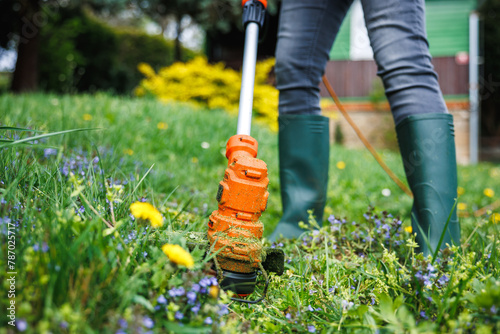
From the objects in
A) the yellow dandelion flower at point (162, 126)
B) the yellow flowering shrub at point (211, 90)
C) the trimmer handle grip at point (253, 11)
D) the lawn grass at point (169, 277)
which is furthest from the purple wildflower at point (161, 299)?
the yellow flowering shrub at point (211, 90)

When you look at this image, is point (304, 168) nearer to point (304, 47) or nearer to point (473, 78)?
point (304, 47)

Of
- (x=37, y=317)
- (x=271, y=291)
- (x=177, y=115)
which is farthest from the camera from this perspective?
(x=177, y=115)

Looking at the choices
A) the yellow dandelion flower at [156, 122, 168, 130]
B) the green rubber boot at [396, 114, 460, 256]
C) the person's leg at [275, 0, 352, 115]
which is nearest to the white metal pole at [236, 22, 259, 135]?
the person's leg at [275, 0, 352, 115]

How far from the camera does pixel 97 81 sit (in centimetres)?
992

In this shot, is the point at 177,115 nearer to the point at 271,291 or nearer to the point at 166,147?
the point at 166,147

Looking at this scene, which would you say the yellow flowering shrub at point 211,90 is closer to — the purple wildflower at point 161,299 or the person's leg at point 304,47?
the person's leg at point 304,47

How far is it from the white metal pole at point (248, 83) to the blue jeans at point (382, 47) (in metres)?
0.31

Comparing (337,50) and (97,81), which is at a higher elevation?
(337,50)

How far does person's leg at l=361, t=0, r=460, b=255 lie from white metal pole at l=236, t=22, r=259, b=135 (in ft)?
1.50

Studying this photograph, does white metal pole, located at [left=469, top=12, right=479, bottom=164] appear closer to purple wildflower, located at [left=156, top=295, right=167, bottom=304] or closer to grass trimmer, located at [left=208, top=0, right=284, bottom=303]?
grass trimmer, located at [left=208, top=0, right=284, bottom=303]

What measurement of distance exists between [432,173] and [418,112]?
0.73 ft

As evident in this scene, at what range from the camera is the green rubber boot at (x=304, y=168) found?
63.4 inches

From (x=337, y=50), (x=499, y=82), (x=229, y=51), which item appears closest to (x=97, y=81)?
(x=229, y=51)

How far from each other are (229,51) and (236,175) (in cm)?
998
